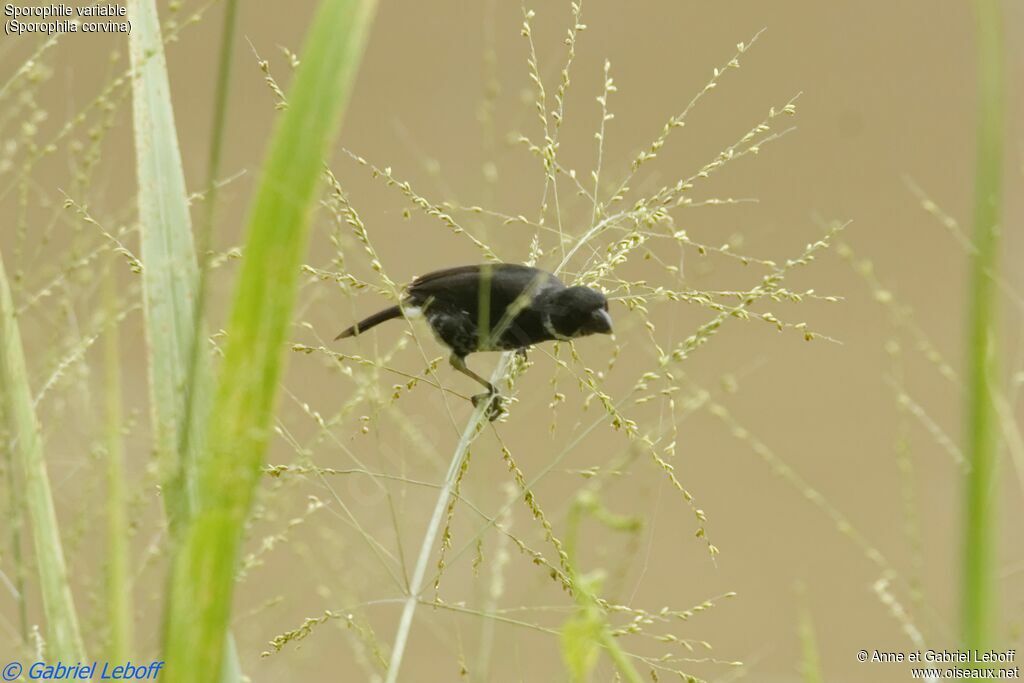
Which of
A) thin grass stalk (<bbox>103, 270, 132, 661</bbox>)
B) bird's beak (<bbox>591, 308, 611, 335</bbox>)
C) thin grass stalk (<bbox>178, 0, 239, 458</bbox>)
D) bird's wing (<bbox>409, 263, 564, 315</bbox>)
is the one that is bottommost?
thin grass stalk (<bbox>103, 270, 132, 661</bbox>)

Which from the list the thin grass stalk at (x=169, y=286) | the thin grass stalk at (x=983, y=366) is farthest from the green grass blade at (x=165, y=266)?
the thin grass stalk at (x=983, y=366)

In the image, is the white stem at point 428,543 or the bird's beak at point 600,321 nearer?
the white stem at point 428,543

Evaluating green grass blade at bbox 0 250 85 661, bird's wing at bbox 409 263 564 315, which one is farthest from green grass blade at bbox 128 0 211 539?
bird's wing at bbox 409 263 564 315

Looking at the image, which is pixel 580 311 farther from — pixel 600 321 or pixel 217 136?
pixel 217 136

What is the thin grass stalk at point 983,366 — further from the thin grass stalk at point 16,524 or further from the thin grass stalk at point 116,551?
the thin grass stalk at point 16,524

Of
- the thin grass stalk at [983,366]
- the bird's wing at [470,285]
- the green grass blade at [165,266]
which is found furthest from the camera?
the bird's wing at [470,285]

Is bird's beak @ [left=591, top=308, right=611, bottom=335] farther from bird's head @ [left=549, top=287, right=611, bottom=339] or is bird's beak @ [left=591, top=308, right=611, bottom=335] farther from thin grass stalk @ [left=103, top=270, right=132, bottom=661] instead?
thin grass stalk @ [left=103, top=270, right=132, bottom=661]

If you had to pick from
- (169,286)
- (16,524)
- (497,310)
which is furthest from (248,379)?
(497,310)
